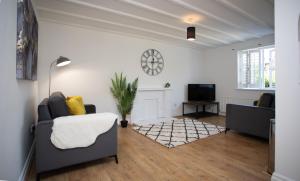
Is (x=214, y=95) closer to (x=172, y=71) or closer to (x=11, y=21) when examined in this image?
(x=172, y=71)

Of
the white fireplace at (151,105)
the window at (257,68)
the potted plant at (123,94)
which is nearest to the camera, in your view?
the potted plant at (123,94)

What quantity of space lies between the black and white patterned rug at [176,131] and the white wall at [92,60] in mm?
1177

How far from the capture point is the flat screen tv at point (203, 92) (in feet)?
17.8

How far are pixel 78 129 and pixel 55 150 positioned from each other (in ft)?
1.09

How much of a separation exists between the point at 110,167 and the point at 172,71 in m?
3.87

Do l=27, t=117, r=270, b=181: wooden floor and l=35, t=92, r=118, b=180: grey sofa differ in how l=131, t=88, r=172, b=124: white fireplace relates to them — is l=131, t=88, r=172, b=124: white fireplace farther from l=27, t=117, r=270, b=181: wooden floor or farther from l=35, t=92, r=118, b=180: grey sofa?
l=35, t=92, r=118, b=180: grey sofa

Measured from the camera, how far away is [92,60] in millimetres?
3865

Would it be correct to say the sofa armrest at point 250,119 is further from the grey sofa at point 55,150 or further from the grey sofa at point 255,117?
the grey sofa at point 55,150

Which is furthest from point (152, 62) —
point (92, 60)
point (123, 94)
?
point (92, 60)

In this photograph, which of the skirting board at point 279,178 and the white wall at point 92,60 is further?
the white wall at point 92,60

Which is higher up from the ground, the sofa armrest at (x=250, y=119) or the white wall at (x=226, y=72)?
the white wall at (x=226, y=72)

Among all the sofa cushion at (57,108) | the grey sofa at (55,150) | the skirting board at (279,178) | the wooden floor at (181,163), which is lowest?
the wooden floor at (181,163)

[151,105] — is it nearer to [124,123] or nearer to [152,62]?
[124,123]

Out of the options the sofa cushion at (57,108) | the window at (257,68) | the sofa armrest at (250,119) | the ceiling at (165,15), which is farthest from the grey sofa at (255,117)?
the sofa cushion at (57,108)
